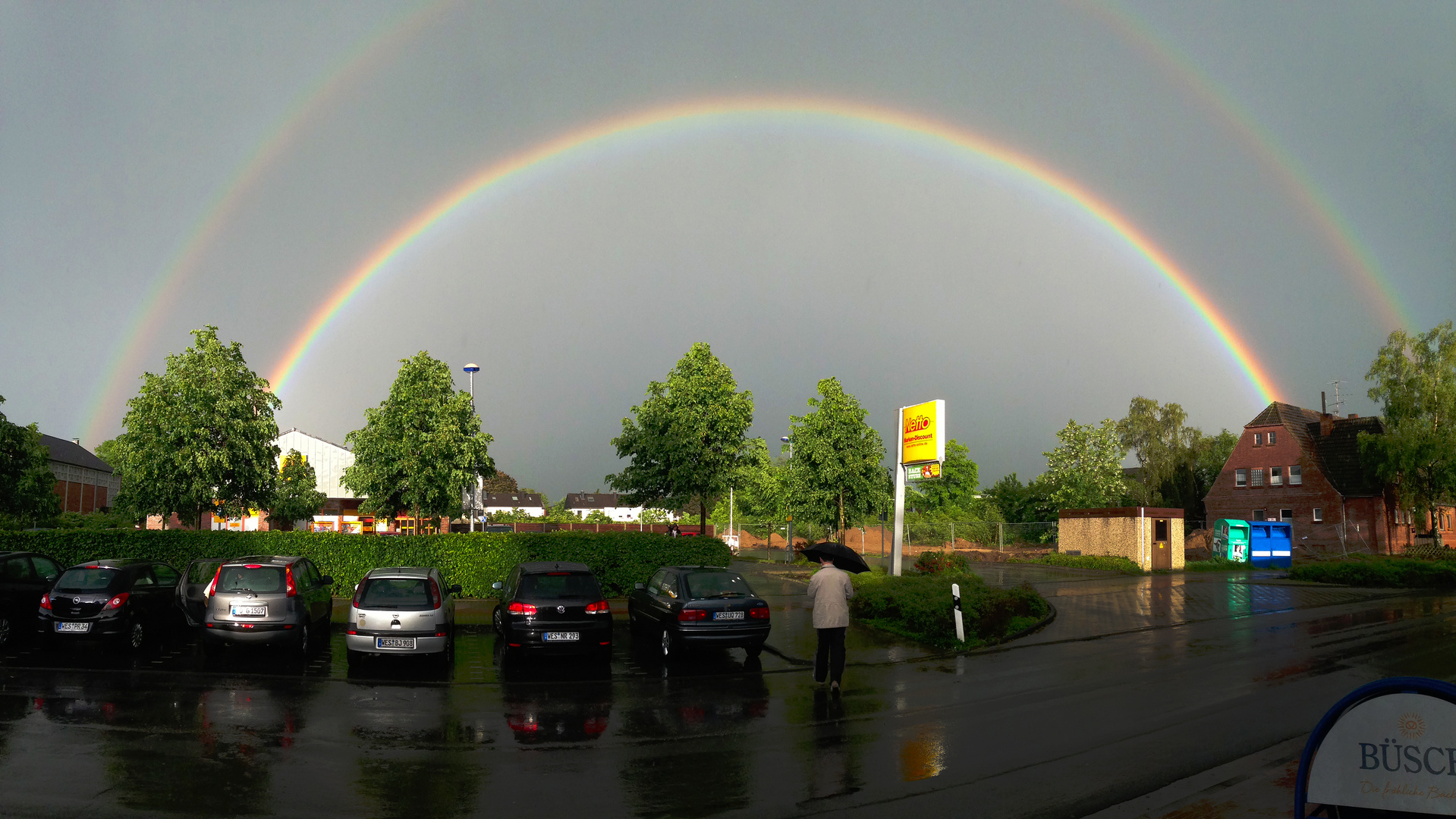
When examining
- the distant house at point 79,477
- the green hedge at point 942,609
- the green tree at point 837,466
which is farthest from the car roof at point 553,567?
the distant house at point 79,477

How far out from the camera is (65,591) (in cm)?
1414

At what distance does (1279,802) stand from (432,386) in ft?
91.2

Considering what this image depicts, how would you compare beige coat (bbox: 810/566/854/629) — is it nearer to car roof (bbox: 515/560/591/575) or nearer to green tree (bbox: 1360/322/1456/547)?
car roof (bbox: 515/560/591/575)

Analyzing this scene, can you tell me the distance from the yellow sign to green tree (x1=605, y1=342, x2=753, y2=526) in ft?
19.3

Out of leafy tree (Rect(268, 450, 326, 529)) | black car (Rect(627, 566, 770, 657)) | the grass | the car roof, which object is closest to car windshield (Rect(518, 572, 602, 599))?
the car roof

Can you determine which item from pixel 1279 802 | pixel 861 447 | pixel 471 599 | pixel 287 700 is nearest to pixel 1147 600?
pixel 861 447

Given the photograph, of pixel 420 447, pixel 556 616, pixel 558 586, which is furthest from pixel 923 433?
pixel 420 447

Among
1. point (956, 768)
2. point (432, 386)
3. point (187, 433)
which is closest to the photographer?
point (956, 768)

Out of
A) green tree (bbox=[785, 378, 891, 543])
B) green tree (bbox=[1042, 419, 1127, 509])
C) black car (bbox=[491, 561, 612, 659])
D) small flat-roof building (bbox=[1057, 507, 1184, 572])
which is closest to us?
black car (bbox=[491, 561, 612, 659])

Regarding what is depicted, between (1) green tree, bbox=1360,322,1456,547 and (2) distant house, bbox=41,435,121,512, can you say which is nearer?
(1) green tree, bbox=1360,322,1456,547

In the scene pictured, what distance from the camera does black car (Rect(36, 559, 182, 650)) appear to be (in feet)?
45.9

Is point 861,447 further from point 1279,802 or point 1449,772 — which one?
point 1449,772

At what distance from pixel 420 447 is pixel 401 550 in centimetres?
680

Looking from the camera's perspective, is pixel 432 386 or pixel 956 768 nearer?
pixel 956 768
